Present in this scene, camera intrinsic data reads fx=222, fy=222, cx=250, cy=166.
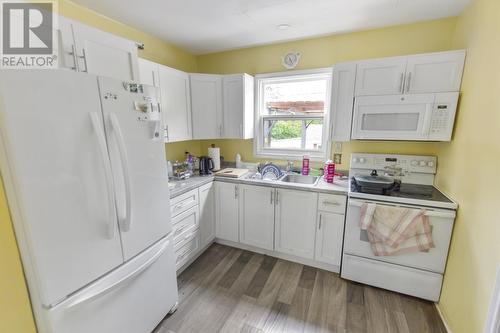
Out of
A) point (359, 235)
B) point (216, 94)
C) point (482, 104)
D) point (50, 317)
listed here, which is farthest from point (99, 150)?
point (482, 104)

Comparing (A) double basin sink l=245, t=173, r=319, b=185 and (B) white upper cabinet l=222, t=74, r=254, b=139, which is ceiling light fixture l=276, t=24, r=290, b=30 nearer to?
(B) white upper cabinet l=222, t=74, r=254, b=139

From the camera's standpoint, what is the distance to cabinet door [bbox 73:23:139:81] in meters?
1.46

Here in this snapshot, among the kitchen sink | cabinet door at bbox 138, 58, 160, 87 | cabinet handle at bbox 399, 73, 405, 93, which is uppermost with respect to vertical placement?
cabinet door at bbox 138, 58, 160, 87

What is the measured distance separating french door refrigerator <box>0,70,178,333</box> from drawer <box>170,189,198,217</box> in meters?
0.49

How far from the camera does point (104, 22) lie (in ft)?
6.48

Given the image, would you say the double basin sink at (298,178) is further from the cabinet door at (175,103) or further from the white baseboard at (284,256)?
the cabinet door at (175,103)

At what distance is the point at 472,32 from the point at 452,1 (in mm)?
301

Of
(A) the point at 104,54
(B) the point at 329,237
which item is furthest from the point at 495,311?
(A) the point at 104,54

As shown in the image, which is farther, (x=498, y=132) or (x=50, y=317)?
(x=498, y=132)

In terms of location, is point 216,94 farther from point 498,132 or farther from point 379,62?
point 498,132

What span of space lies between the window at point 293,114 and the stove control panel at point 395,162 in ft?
1.23

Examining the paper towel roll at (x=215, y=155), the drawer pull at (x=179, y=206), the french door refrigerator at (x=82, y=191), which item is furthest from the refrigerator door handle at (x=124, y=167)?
the paper towel roll at (x=215, y=155)

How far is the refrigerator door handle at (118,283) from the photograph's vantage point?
1.09 meters

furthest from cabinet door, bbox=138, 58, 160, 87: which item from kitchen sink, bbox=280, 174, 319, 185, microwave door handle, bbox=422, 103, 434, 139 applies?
microwave door handle, bbox=422, 103, 434, 139
